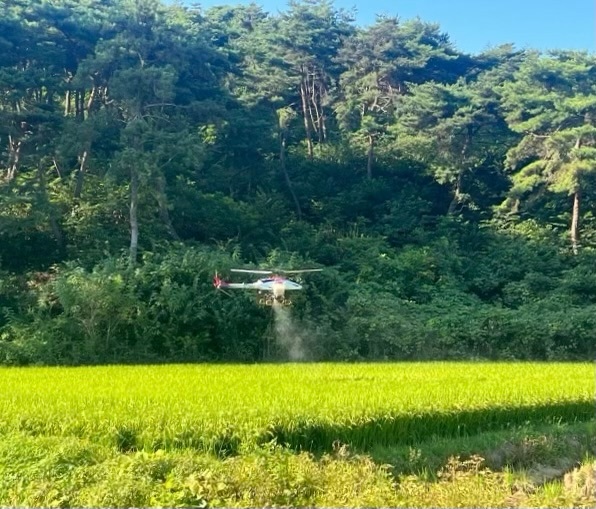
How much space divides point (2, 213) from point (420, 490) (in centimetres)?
1393

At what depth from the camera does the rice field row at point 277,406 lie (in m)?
6.86

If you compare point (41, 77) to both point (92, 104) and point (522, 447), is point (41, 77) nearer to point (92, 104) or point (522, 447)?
point (92, 104)

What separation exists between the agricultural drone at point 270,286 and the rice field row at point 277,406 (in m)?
2.18

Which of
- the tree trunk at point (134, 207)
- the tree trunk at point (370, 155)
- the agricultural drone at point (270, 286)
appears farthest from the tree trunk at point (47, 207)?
the tree trunk at point (370, 155)

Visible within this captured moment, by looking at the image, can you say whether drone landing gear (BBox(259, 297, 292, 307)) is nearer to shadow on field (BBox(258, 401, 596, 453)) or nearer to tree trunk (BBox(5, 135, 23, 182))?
shadow on field (BBox(258, 401, 596, 453))

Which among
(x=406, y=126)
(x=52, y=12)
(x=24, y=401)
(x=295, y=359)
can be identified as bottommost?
(x=295, y=359)

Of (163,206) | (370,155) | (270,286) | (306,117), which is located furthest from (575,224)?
(270,286)

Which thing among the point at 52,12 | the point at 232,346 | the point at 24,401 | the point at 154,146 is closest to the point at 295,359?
the point at 232,346

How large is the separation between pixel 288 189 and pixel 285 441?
18.9m

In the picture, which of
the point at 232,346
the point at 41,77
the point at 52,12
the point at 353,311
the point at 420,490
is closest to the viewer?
the point at 420,490

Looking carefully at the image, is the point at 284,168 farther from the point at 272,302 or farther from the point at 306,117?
the point at 272,302

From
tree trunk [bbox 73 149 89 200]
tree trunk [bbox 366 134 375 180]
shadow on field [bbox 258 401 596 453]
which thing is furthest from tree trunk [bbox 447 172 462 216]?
shadow on field [bbox 258 401 596 453]

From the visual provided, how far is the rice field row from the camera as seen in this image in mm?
6855

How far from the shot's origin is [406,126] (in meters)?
25.2
